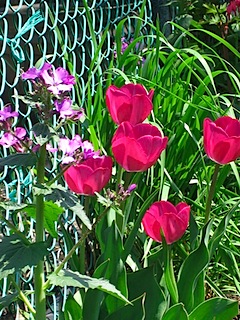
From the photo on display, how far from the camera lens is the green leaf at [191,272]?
1.79m

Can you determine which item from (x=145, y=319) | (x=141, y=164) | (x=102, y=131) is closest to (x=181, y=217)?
(x=141, y=164)

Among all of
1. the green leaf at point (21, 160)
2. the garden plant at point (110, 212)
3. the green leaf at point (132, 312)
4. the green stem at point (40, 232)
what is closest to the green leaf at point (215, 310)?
the garden plant at point (110, 212)

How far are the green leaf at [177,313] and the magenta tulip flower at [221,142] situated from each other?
0.38m

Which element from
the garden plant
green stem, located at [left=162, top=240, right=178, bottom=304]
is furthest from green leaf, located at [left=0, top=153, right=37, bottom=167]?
green stem, located at [left=162, top=240, right=178, bottom=304]

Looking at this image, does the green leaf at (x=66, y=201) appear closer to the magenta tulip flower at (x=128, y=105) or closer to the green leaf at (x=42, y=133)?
the green leaf at (x=42, y=133)

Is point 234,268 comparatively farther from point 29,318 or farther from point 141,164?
point 141,164

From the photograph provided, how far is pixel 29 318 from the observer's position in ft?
7.44

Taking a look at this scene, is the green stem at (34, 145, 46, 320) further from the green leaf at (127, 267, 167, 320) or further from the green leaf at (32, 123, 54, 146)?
the green leaf at (127, 267, 167, 320)

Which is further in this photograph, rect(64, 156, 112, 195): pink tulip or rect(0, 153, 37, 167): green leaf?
rect(64, 156, 112, 195): pink tulip

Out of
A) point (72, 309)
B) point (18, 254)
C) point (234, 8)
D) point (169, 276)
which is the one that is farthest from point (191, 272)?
point (234, 8)

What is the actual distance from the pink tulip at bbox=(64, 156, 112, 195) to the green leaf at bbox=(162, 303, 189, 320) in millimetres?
353

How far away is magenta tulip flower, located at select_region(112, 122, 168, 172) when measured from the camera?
5.28 ft

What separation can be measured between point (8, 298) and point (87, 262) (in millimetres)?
1176

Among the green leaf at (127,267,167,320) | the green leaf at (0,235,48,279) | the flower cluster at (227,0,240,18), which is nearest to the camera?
the green leaf at (0,235,48,279)
